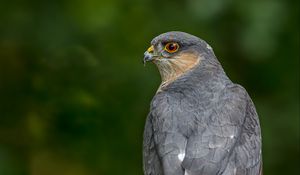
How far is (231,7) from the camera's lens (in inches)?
457

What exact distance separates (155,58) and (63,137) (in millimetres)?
2527

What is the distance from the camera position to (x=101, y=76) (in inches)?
487

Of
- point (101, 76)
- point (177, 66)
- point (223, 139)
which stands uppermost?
point (101, 76)

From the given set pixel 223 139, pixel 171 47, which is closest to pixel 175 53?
pixel 171 47

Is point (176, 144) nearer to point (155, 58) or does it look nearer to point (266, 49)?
point (155, 58)

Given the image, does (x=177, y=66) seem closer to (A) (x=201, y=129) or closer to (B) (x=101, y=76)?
(A) (x=201, y=129)

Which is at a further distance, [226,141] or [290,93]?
[290,93]

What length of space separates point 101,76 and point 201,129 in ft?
12.4

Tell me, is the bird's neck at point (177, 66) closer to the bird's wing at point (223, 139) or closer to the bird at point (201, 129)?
the bird at point (201, 129)

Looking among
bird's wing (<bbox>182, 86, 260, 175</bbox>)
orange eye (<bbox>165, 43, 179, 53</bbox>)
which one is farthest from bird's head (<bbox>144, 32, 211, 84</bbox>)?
bird's wing (<bbox>182, 86, 260, 175</bbox>)

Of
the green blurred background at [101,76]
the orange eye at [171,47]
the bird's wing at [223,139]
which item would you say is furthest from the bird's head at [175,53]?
the green blurred background at [101,76]

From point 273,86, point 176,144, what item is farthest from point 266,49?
point 176,144

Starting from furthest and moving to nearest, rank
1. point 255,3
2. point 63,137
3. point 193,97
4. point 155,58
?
point 63,137 → point 255,3 → point 155,58 → point 193,97

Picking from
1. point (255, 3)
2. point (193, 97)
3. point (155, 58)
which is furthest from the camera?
point (255, 3)
